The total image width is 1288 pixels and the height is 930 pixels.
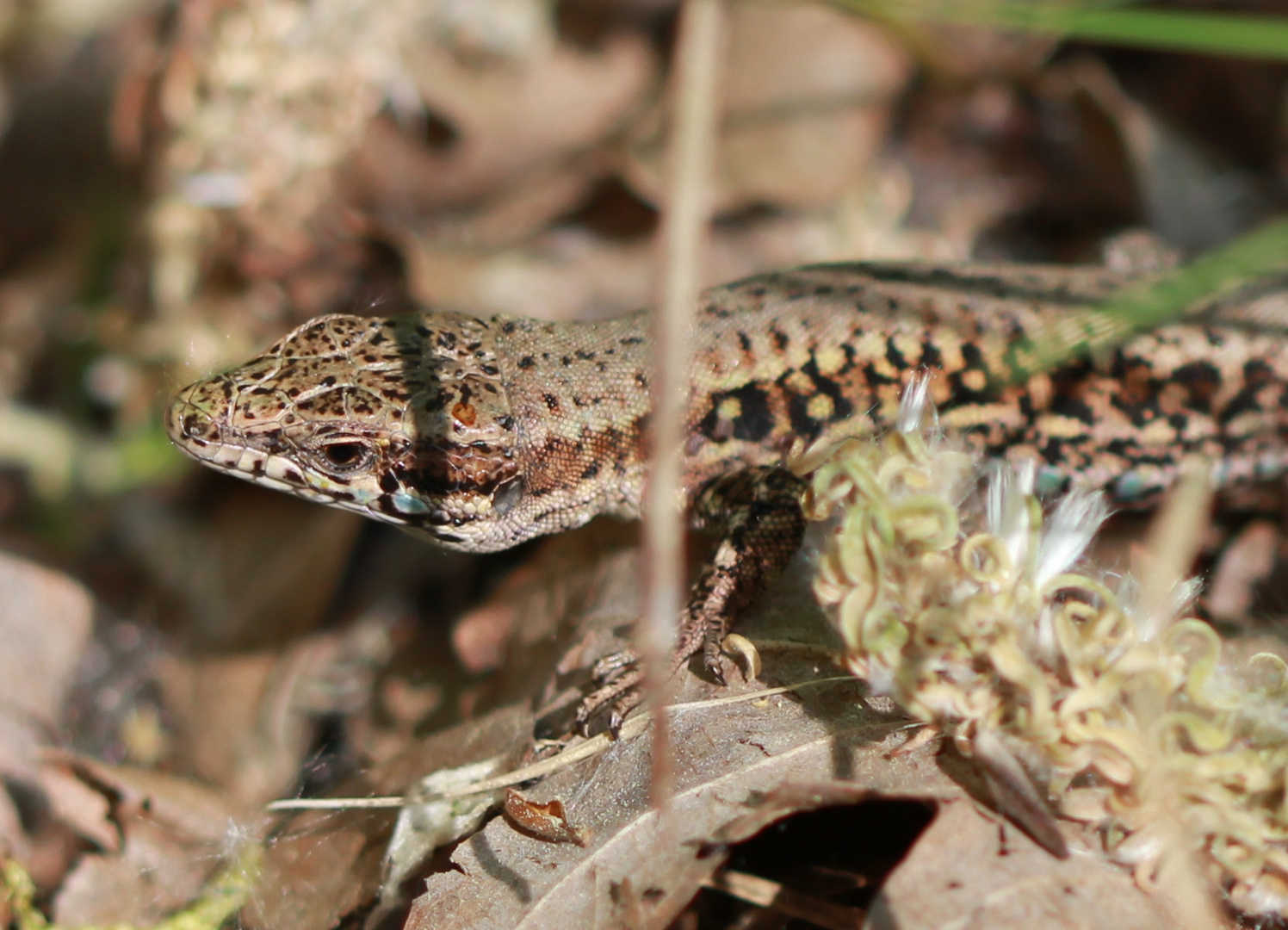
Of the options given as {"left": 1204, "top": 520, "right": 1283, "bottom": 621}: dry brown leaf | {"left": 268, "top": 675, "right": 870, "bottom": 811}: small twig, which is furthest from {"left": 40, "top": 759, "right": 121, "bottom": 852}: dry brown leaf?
{"left": 1204, "top": 520, "right": 1283, "bottom": 621}: dry brown leaf

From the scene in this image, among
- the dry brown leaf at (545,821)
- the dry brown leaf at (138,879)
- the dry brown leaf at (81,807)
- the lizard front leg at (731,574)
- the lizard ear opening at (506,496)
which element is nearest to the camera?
the dry brown leaf at (545,821)

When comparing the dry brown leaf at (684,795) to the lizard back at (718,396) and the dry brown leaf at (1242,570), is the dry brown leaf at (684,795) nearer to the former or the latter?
the lizard back at (718,396)

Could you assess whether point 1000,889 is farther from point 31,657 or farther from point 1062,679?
point 31,657

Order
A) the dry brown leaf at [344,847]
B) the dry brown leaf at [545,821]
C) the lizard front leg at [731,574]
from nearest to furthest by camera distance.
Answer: the dry brown leaf at [545,821] → the dry brown leaf at [344,847] → the lizard front leg at [731,574]

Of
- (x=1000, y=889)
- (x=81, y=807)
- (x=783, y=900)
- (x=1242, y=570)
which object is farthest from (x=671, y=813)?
(x=1242, y=570)

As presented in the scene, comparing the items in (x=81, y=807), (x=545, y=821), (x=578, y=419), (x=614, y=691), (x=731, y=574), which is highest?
(x=578, y=419)

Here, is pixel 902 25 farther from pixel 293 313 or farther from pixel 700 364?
pixel 293 313

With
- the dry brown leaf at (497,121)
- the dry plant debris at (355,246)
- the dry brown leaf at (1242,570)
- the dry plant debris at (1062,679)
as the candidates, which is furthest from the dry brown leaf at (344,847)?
the dry brown leaf at (497,121)
